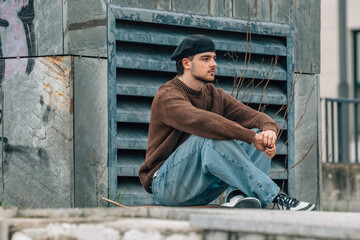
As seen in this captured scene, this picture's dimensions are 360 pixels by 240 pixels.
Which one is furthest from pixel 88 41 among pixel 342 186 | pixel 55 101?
pixel 342 186

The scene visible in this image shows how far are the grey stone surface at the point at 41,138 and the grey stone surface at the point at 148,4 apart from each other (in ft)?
2.43

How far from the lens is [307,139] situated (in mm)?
7812

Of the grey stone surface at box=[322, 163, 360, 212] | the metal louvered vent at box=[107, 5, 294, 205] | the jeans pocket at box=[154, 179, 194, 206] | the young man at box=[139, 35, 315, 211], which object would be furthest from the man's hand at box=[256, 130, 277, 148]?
the grey stone surface at box=[322, 163, 360, 212]

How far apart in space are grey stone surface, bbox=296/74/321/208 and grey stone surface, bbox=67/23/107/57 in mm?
2245

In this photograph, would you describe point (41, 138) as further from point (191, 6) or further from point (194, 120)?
point (191, 6)

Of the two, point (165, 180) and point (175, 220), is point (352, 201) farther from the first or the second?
point (175, 220)

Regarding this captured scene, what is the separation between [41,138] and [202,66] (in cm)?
167

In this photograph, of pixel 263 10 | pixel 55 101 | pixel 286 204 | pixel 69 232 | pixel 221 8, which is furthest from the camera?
pixel 263 10

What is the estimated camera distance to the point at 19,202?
631 cm

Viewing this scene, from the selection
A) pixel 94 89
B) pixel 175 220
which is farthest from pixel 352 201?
pixel 175 220

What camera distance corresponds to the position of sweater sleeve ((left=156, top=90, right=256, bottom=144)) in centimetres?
487

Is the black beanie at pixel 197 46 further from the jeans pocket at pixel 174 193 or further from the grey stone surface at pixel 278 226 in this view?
the grey stone surface at pixel 278 226

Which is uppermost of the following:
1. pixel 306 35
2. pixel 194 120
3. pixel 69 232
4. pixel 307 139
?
pixel 306 35

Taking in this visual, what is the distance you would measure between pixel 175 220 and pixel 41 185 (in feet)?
8.85
